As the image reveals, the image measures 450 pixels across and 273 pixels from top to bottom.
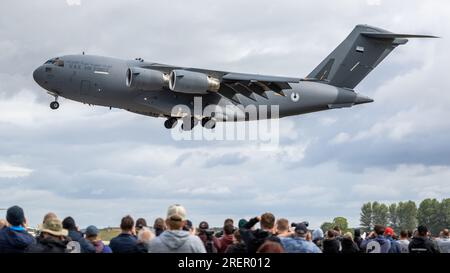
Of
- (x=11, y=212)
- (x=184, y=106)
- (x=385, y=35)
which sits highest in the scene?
(x=385, y=35)

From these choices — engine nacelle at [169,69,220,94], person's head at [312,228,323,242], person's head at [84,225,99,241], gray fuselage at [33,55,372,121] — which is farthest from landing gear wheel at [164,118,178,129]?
person's head at [84,225,99,241]

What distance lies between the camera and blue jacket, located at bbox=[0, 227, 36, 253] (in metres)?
9.61

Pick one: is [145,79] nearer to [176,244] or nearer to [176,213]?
[176,213]

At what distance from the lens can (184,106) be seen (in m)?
36.2

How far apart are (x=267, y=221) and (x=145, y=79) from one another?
79.7 feet

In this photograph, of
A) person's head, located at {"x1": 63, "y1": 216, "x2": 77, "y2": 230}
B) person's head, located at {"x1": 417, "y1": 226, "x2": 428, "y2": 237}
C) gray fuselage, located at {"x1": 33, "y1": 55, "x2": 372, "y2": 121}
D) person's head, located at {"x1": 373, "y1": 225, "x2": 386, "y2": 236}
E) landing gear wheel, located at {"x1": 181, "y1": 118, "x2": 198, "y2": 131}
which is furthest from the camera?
landing gear wheel, located at {"x1": 181, "y1": 118, "x2": 198, "y2": 131}

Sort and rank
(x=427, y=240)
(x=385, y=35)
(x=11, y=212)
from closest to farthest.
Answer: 1. (x=11, y=212)
2. (x=427, y=240)
3. (x=385, y=35)

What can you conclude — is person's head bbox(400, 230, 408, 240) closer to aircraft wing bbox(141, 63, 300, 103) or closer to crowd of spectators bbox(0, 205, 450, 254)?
crowd of spectators bbox(0, 205, 450, 254)

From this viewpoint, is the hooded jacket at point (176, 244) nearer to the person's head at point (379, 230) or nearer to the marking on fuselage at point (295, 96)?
the person's head at point (379, 230)

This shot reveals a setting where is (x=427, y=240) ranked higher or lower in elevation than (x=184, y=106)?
lower

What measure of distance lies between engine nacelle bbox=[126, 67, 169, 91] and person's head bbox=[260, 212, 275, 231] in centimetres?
2397
